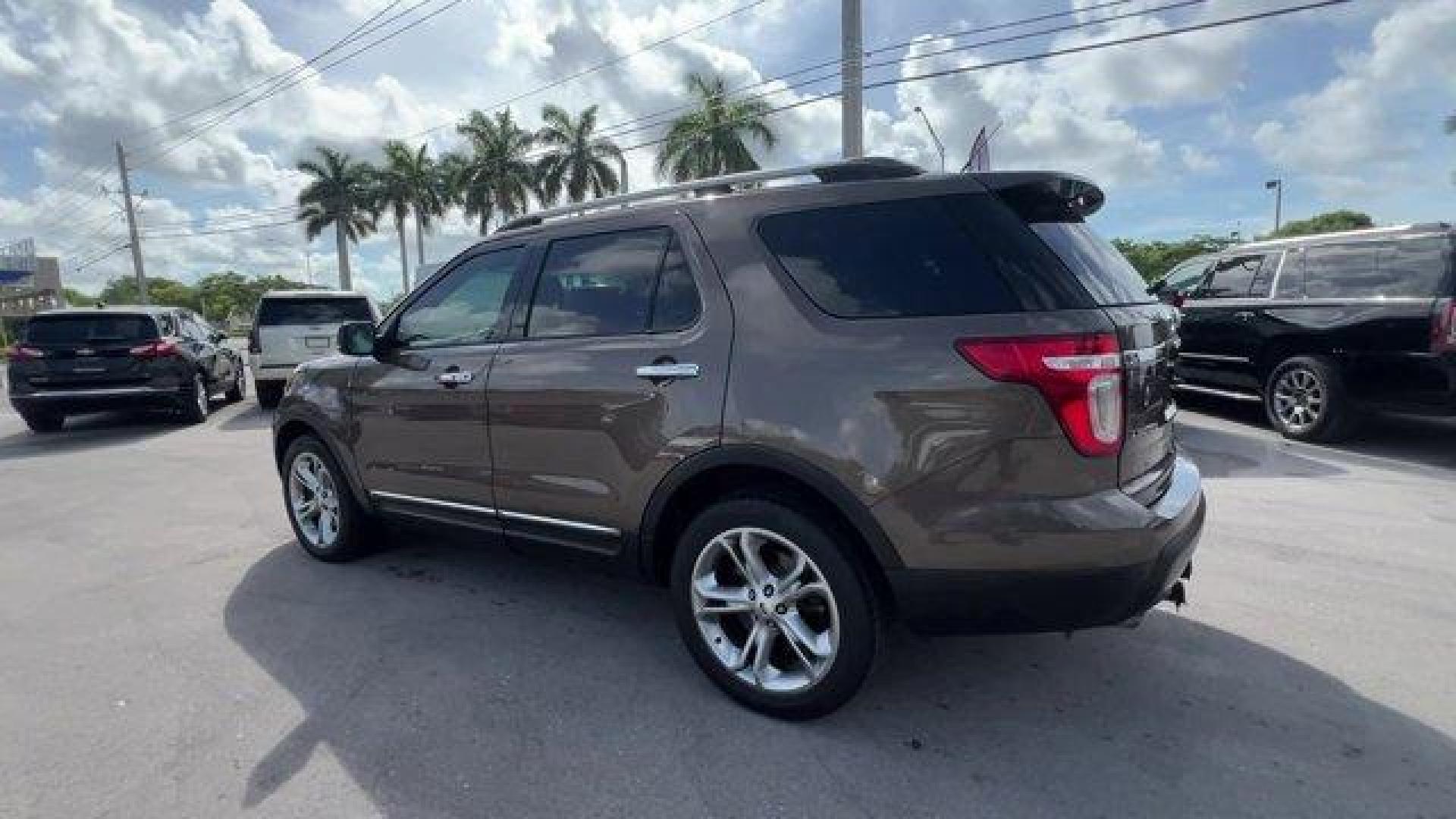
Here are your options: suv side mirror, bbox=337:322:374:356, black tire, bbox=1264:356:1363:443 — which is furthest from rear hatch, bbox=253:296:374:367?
black tire, bbox=1264:356:1363:443

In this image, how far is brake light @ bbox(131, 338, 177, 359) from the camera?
1012cm

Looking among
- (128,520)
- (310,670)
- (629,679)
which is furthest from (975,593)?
(128,520)

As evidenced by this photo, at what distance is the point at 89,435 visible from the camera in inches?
A: 406

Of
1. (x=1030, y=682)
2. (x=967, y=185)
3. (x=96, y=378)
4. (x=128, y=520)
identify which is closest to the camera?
(x=967, y=185)

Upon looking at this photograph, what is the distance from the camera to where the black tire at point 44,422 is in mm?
10484

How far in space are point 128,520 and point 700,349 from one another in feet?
17.3

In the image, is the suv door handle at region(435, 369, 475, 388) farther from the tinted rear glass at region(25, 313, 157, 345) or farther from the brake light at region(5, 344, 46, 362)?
the brake light at region(5, 344, 46, 362)

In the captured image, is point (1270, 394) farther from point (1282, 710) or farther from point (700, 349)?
point (700, 349)

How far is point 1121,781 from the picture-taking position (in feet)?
8.16

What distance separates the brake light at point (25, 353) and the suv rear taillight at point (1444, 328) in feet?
46.8

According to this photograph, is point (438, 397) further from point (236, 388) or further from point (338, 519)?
point (236, 388)

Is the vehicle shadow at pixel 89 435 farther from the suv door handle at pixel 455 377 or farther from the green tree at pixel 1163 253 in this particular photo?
the green tree at pixel 1163 253

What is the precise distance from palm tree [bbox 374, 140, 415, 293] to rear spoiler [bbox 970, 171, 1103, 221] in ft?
163

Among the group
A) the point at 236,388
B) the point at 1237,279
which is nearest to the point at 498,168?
the point at 236,388
